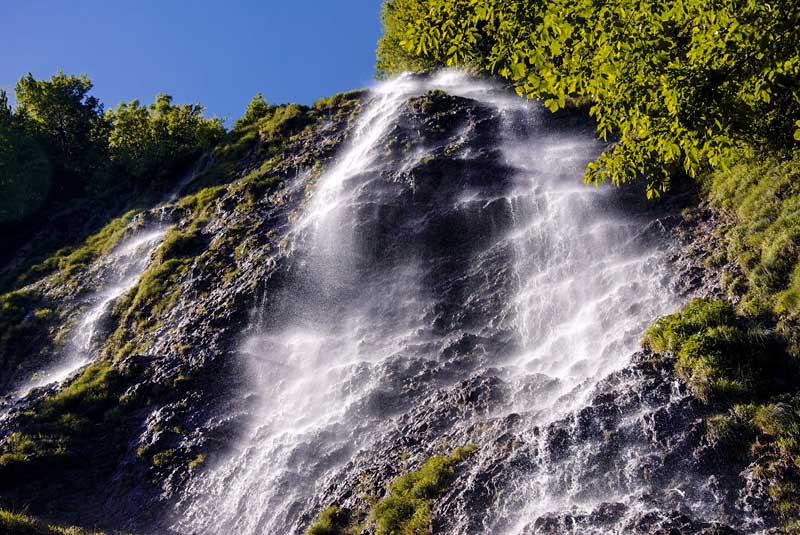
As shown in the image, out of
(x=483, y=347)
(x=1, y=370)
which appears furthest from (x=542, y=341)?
(x=1, y=370)

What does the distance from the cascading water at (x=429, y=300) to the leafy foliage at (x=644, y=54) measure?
534 centimetres

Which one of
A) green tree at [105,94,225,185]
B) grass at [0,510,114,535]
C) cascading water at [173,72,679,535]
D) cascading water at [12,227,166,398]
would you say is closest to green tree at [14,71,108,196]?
green tree at [105,94,225,185]

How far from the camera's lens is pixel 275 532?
13.8 meters

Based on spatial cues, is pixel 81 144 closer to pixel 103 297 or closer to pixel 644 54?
pixel 103 297

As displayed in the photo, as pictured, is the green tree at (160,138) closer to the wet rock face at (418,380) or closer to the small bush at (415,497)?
the wet rock face at (418,380)

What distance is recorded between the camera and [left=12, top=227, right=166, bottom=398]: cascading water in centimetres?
2333

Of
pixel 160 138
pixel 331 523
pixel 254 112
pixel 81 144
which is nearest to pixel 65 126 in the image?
pixel 81 144

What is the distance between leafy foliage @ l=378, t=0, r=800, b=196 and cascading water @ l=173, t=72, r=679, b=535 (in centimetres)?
534

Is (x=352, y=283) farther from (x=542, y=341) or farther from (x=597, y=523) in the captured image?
(x=597, y=523)

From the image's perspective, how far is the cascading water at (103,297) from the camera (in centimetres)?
2333

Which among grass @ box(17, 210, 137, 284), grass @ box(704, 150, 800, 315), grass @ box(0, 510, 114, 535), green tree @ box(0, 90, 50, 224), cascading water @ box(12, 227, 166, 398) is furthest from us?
green tree @ box(0, 90, 50, 224)

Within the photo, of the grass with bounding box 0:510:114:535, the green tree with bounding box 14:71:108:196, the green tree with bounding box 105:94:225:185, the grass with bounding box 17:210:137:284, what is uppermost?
the green tree with bounding box 14:71:108:196

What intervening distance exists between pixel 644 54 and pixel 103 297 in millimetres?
24949

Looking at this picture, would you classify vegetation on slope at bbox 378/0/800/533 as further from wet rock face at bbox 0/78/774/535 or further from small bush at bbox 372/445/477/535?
small bush at bbox 372/445/477/535
